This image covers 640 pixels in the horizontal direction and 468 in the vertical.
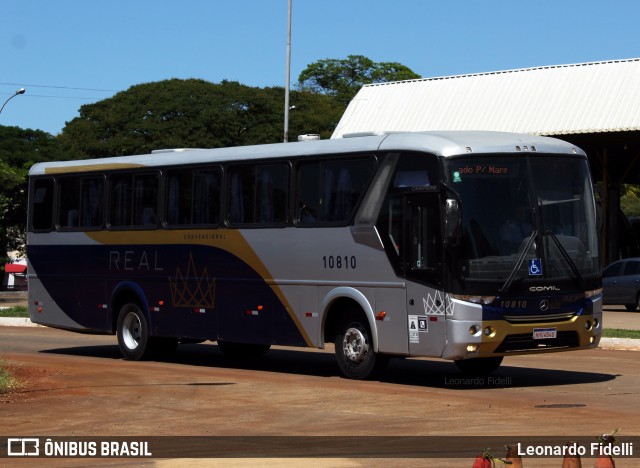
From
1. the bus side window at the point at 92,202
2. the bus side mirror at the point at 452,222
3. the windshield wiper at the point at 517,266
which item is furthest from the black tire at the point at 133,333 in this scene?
the windshield wiper at the point at 517,266

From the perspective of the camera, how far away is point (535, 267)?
15.5m

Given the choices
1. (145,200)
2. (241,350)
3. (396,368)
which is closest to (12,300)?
(241,350)

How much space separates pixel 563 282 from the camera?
15.8m

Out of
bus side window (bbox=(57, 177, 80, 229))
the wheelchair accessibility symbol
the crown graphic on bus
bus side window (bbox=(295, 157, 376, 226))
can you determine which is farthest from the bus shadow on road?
bus side window (bbox=(57, 177, 80, 229))

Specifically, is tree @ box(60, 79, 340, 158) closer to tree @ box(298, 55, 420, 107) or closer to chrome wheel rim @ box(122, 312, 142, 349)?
tree @ box(298, 55, 420, 107)

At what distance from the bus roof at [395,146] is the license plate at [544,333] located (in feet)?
7.56

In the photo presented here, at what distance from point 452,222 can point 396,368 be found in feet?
14.9

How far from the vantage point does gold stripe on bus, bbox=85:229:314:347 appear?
18.2m

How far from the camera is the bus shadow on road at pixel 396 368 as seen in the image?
16.7 m

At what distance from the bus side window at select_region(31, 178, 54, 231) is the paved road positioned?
8.42 ft

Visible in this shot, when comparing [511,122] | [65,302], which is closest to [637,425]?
[65,302]

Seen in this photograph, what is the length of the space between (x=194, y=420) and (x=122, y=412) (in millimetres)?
1116

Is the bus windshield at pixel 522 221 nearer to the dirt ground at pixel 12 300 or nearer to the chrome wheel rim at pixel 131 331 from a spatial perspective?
the chrome wheel rim at pixel 131 331

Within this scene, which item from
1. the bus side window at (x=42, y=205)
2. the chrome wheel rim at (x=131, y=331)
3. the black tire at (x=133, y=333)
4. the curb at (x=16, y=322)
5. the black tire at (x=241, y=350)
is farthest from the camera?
the curb at (x=16, y=322)
